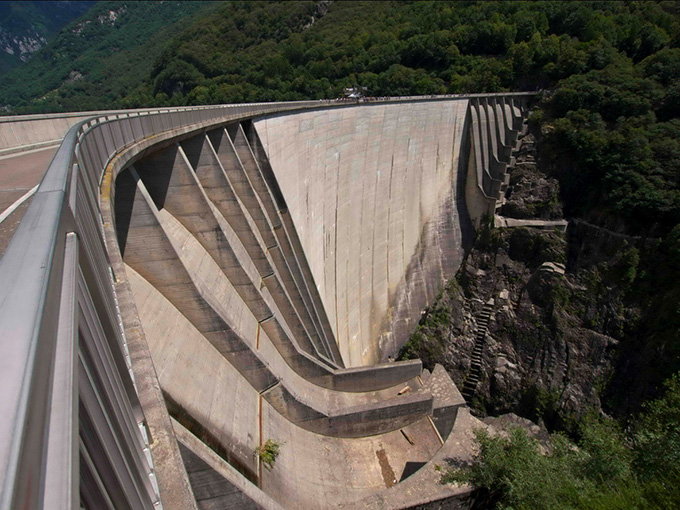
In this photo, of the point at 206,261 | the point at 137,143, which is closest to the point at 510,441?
the point at 206,261

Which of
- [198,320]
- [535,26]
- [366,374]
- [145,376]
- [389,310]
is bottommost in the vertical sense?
[389,310]

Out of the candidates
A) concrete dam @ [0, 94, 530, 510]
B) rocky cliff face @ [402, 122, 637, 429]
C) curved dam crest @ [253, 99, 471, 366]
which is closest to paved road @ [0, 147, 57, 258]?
concrete dam @ [0, 94, 530, 510]

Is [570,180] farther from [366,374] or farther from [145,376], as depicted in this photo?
→ [145,376]

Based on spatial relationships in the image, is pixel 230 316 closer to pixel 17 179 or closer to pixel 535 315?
pixel 17 179

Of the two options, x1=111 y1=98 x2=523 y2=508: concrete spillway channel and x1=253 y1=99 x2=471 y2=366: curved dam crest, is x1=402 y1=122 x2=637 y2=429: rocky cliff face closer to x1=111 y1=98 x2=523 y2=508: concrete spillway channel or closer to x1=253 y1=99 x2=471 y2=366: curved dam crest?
x1=253 y1=99 x2=471 y2=366: curved dam crest

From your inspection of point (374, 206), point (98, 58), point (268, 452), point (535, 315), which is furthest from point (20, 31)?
point (268, 452)

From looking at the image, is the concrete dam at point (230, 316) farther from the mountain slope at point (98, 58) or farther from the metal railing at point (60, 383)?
the mountain slope at point (98, 58)
